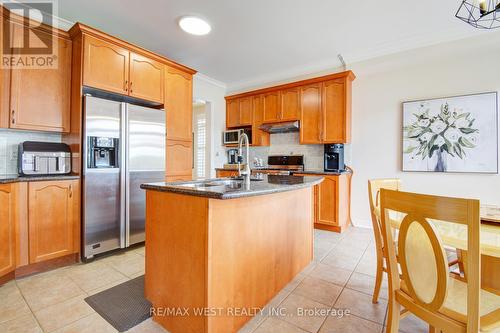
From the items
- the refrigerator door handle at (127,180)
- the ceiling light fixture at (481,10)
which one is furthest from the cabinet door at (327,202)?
the refrigerator door handle at (127,180)

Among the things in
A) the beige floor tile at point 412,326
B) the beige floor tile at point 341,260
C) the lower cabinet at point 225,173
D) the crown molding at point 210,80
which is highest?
the crown molding at point 210,80

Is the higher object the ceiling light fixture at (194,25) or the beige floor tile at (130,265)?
the ceiling light fixture at (194,25)

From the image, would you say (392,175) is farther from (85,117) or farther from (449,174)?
(85,117)

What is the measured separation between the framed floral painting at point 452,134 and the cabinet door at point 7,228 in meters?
4.60

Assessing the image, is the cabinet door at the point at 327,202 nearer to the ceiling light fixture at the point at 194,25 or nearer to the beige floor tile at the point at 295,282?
the beige floor tile at the point at 295,282

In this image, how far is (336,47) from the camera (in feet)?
11.3

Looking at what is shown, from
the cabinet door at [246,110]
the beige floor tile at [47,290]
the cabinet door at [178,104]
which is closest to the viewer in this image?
the beige floor tile at [47,290]

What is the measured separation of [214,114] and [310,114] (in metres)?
2.10

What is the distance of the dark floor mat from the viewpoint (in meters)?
1.54

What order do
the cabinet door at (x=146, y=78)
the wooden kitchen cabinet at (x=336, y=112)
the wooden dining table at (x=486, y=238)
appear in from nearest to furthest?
the wooden dining table at (x=486, y=238), the cabinet door at (x=146, y=78), the wooden kitchen cabinet at (x=336, y=112)

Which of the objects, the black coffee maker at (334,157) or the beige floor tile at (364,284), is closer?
the beige floor tile at (364,284)

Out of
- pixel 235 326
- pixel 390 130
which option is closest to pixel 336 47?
pixel 390 130

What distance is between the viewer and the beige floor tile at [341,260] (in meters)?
2.39

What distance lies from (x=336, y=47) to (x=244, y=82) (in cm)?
210
